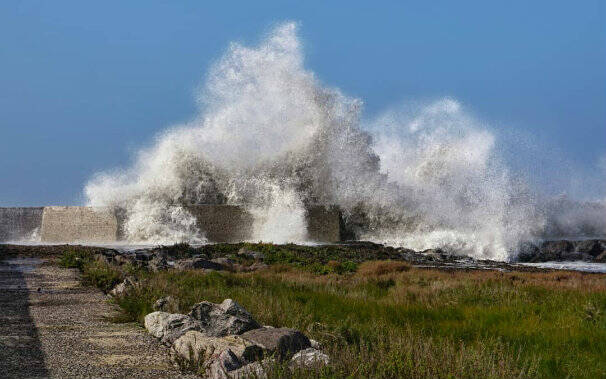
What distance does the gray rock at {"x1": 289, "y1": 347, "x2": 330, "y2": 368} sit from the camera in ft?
11.0

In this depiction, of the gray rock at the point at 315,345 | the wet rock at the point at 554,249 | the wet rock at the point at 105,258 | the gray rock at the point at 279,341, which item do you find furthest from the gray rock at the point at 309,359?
the wet rock at the point at 554,249

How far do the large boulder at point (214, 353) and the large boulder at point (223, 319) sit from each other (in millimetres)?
185

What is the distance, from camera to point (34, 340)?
4.95m

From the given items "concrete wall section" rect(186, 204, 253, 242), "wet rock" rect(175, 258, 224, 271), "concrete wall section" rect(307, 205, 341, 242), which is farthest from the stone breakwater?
"concrete wall section" rect(186, 204, 253, 242)

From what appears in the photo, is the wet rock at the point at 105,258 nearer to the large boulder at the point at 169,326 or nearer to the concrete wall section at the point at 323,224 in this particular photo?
the large boulder at the point at 169,326

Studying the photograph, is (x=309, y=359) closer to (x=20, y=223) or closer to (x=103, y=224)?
(x=103, y=224)

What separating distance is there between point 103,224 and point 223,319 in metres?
26.9

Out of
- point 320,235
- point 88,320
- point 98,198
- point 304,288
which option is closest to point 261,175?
point 320,235

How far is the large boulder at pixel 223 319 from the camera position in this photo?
461 cm

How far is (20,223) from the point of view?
1277 inches

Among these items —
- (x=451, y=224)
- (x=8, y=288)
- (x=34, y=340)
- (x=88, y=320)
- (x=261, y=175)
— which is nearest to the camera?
(x=34, y=340)

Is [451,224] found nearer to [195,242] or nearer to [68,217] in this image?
[195,242]

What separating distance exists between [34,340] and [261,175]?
2516cm

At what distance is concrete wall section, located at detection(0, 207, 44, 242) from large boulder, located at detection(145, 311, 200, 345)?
2899 cm
